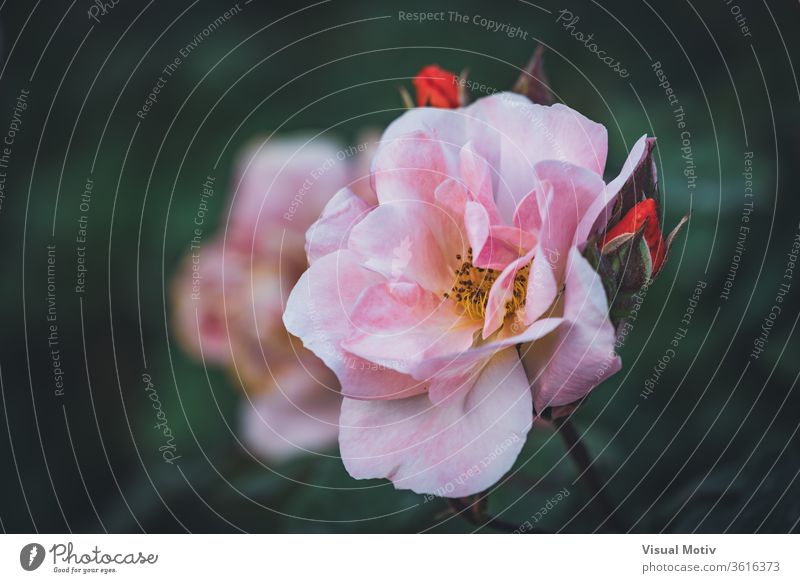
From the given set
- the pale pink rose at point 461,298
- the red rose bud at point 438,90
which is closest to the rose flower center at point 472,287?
the pale pink rose at point 461,298

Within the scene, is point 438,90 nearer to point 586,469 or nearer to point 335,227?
point 335,227

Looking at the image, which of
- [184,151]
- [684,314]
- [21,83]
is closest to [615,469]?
[684,314]

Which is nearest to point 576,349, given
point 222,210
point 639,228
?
point 639,228

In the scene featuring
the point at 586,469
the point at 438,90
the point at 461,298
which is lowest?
the point at 586,469

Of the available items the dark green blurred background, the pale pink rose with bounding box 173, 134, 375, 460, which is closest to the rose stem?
the dark green blurred background

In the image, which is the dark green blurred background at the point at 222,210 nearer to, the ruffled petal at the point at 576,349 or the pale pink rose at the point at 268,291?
the pale pink rose at the point at 268,291

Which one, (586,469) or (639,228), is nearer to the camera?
(639,228)

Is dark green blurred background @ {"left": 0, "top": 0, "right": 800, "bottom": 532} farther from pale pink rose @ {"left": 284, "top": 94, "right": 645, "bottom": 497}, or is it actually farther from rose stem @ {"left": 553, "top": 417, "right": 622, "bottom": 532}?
pale pink rose @ {"left": 284, "top": 94, "right": 645, "bottom": 497}
